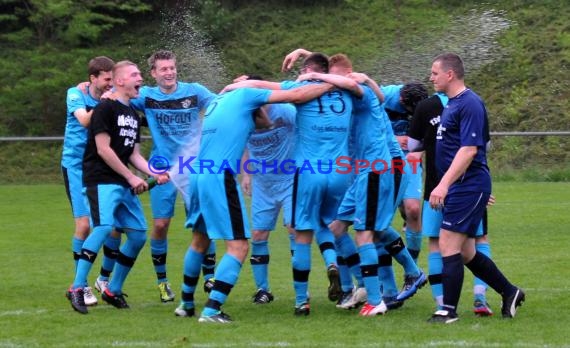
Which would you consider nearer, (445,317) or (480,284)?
(445,317)

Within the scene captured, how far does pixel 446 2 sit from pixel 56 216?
56.4 feet

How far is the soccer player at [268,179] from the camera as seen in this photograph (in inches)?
365

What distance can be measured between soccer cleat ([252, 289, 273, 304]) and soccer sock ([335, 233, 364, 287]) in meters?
0.78

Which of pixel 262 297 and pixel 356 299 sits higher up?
pixel 356 299

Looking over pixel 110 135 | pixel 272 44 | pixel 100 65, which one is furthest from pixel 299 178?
pixel 272 44

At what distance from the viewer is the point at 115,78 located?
8.78 m

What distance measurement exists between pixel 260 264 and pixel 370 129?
5.57 ft

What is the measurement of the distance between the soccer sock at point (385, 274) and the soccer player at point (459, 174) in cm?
119

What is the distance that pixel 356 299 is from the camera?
8.55 meters

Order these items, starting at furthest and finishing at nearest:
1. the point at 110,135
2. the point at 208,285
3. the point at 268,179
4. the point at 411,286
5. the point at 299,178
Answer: the point at 268,179
the point at 208,285
the point at 411,286
the point at 110,135
the point at 299,178

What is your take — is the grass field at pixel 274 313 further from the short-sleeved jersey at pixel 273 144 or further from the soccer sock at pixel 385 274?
the short-sleeved jersey at pixel 273 144

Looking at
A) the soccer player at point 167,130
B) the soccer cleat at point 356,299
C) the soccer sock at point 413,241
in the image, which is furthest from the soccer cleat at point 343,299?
the soccer player at point 167,130

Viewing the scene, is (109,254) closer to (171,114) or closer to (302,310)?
(171,114)

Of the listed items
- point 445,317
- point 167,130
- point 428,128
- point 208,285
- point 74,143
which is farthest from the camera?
point 74,143
